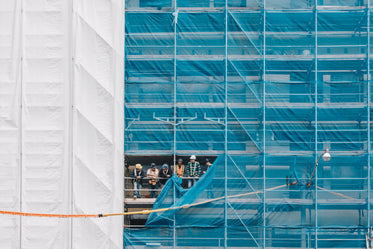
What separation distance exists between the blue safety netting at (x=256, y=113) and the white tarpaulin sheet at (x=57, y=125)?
93 centimetres

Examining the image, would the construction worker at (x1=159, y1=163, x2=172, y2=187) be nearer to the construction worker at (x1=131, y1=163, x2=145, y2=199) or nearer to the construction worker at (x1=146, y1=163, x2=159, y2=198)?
the construction worker at (x1=146, y1=163, x2=159, y2=198)

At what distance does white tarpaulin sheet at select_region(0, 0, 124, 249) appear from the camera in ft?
46.5

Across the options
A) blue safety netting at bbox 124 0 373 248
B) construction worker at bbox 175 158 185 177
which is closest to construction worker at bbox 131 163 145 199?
blue safety netting at bbox 124 0 373 248

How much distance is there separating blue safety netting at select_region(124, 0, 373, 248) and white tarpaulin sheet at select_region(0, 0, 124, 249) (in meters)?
0.93

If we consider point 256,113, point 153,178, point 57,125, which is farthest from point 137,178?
point 256,113

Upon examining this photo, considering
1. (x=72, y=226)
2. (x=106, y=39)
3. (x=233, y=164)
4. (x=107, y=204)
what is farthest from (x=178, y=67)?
(x=72, y=226)

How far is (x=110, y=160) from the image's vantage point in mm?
14344

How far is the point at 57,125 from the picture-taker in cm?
1424

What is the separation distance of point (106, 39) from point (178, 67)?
2408mm

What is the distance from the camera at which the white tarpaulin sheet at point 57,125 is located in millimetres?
14172

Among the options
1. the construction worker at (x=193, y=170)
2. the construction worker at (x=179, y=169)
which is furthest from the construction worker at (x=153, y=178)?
the construction worker at (x=193, y=170)

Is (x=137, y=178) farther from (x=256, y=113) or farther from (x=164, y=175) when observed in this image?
(x=256, y=113)

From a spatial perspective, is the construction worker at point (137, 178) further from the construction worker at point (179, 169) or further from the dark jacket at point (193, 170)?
the dark jacket at point (193, 170)

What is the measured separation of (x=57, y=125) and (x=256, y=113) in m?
6.19
